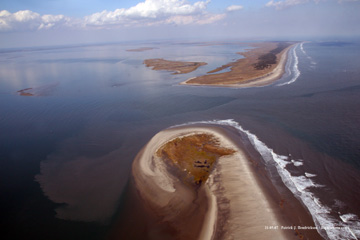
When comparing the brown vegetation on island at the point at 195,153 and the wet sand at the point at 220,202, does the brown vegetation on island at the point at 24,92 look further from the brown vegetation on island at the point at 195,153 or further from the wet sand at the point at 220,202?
the brown vegetation on island at the point at 195,153

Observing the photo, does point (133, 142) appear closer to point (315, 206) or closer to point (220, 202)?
point (220, 202)

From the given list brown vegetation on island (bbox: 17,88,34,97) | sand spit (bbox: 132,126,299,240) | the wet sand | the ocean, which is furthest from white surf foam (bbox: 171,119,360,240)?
brown vegetation on island (bbox: 17,88,34,97)

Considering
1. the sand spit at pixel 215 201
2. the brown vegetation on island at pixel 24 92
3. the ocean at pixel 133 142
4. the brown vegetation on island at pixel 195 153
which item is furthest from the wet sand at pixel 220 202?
the brown vegetation on island at pixel 24 92

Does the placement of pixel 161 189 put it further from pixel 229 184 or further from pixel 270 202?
pixel 270 202

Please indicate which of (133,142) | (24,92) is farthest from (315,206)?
(24,92)

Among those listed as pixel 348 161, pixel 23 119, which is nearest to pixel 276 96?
pixel 348 161

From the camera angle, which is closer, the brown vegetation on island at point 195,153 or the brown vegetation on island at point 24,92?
the brown vegetation on island at point 195,153
